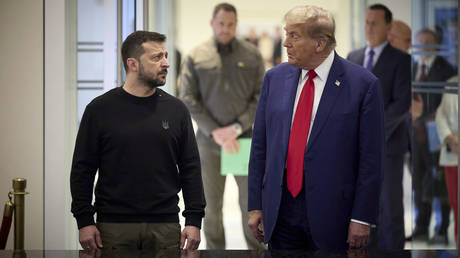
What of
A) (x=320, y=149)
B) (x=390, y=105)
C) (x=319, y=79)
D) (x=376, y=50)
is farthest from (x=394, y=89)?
(x=320, y=149)

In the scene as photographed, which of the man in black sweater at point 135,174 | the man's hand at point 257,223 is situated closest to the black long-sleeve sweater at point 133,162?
the man in black sweater at point 135,174

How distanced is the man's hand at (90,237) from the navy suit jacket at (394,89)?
2498 mm

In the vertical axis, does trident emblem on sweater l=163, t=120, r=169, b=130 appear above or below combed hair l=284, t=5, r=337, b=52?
below

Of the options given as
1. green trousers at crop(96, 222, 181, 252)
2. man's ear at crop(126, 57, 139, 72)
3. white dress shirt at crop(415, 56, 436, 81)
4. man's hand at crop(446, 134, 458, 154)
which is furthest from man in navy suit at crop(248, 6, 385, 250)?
man's hand at crop(446, 134, 458, 154)

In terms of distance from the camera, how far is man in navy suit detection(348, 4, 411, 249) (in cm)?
468

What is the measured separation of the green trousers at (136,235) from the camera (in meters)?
2.82

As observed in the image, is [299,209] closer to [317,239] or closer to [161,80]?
[317,239]

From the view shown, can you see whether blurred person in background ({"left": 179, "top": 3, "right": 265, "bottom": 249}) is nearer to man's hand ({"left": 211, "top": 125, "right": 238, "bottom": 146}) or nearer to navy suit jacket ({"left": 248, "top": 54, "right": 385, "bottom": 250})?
man's hand ({"left": 211, "top": 125, "right": 238, "bottom": 146})

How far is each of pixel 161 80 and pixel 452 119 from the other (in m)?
2.69

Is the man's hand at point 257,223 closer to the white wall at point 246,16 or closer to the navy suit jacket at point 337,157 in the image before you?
the navy suit jacket at point 337,157

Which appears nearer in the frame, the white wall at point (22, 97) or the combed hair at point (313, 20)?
the combed hair at point (313, 20)

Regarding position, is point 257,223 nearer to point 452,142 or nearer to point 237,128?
point 237,128

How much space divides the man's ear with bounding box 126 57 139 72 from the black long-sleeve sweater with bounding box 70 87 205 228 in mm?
135

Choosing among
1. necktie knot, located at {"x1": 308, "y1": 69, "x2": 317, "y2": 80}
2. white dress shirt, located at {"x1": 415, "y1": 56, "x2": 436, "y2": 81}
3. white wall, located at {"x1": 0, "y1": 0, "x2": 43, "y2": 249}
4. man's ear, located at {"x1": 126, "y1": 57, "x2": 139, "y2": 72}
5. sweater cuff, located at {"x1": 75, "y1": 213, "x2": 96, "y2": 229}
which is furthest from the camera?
white dress shirt, located at {"x1": 415, "y1": 56, "x2": 436, "y2": 81}
